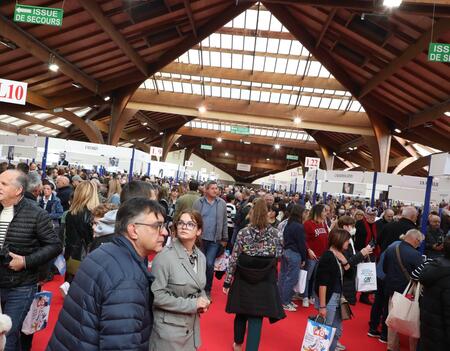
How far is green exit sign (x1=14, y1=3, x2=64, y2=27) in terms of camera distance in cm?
736

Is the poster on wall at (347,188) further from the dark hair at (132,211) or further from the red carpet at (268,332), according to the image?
the dark hair at (132,211)

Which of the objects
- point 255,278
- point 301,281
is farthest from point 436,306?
point 301,281

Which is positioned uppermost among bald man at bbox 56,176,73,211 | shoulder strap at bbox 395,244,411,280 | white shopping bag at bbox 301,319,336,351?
bald man at bbox 56,176,73,211

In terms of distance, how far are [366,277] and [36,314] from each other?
381cm

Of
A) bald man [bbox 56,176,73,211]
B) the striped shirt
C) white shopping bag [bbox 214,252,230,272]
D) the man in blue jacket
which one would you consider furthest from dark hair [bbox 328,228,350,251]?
bald man [bbox 56,176,73,211]

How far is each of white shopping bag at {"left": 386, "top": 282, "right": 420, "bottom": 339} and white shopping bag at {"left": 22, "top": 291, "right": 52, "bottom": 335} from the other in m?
3.11

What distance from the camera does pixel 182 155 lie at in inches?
1866

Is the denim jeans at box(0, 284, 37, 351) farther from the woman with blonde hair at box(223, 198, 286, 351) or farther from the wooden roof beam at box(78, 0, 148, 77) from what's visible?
the wooden roof beam at box(78, 0, 148, 77)

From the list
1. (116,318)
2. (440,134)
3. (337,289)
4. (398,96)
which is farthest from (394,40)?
(116,318)

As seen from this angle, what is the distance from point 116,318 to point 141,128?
3072cm

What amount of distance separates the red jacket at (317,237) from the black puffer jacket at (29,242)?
169 inches

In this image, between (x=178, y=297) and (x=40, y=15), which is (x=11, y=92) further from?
(x=178, y=297)

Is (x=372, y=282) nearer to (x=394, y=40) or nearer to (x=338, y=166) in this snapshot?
(x=394, y=40)

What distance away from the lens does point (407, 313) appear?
158 inches
